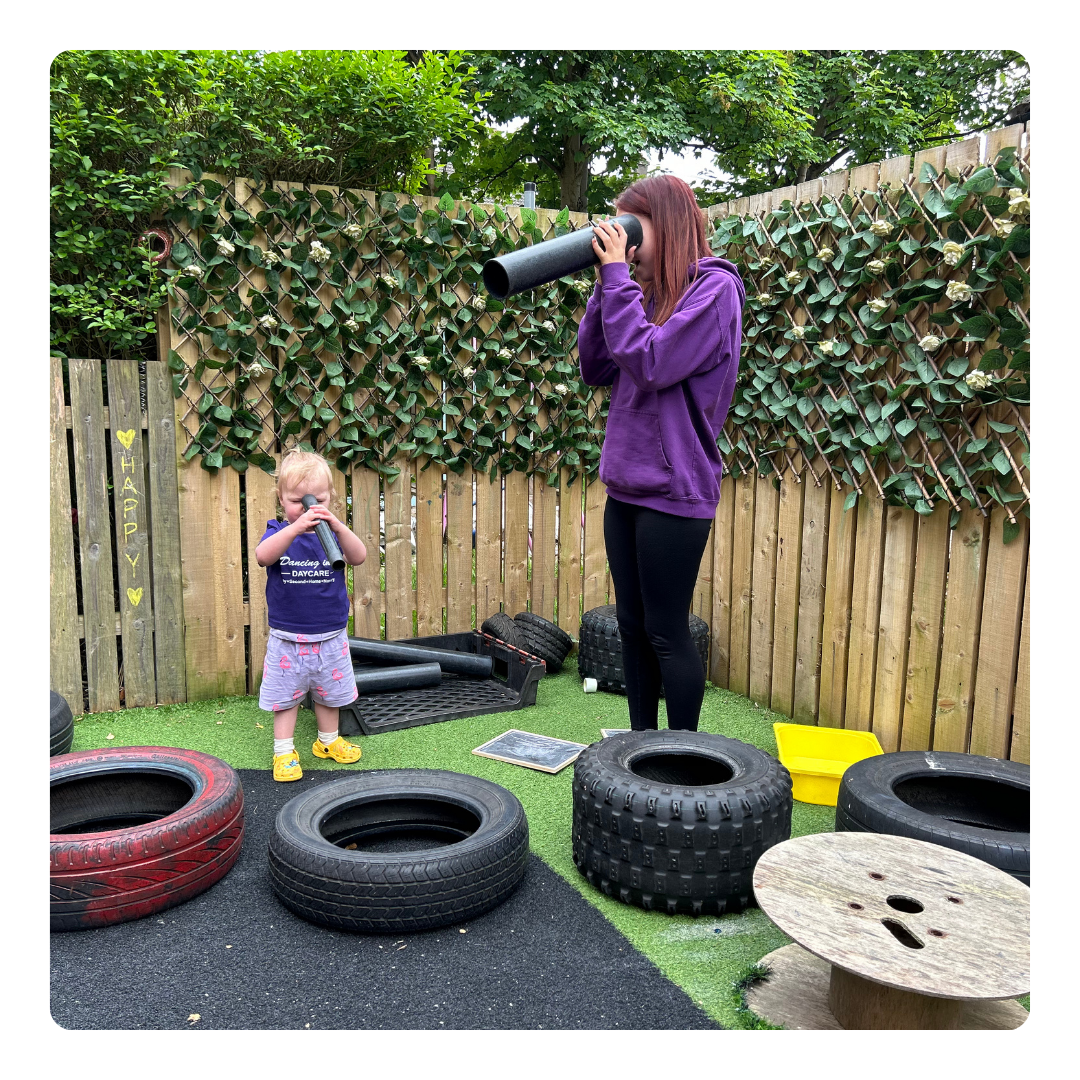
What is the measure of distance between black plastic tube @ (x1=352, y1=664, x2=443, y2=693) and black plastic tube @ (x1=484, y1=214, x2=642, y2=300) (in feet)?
6.27

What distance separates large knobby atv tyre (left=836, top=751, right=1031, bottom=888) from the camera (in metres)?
2.08

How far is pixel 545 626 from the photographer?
4203 mm

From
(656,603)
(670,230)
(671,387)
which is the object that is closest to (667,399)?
(671,387)

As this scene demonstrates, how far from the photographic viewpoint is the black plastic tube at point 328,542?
2727 mm

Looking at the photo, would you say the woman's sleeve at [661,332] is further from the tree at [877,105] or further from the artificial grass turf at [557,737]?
the tree at [877,105]

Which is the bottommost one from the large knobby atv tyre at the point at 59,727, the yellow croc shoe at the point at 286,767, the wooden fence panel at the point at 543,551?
the yellow croc shoe at the point at 286,767

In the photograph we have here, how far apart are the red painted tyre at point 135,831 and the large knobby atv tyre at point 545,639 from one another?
1.86 meters

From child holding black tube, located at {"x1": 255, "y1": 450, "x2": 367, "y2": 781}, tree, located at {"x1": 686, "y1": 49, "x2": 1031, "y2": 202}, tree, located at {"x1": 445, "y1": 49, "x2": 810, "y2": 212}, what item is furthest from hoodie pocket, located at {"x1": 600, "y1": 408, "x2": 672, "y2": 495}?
tree, located at {"x1": 686, "y1": 49, "x2": 1031, "y2": 202}

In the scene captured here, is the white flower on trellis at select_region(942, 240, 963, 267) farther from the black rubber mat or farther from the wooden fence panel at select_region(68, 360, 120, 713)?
the wooden fence panel at select_region(68, 360, 120, 713)

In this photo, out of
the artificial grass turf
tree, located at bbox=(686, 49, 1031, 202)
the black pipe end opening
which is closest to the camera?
the artificial grass turf

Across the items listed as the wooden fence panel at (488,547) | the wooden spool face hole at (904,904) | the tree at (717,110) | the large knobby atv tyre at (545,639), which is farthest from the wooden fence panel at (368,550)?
the tree at (717,110)

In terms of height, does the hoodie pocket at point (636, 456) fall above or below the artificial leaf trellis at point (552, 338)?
below
